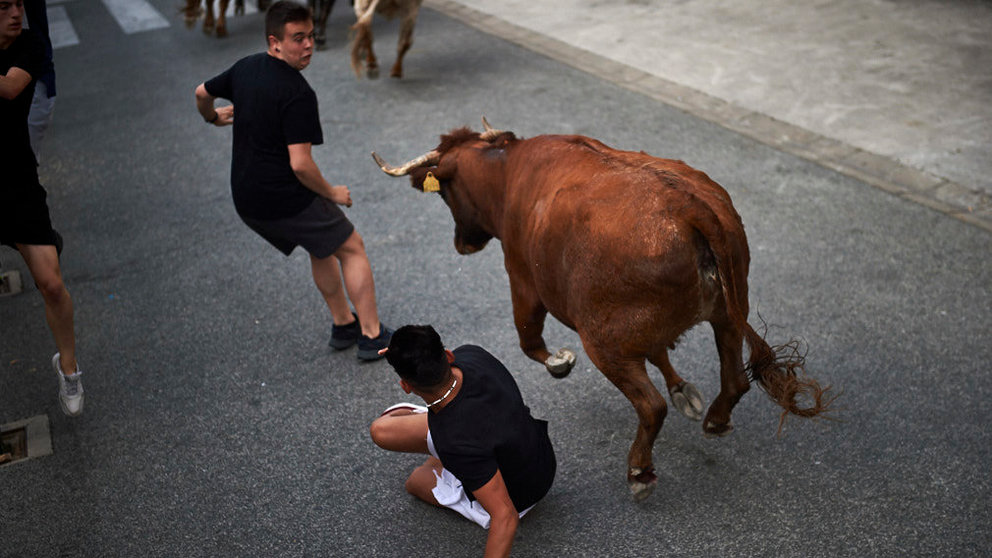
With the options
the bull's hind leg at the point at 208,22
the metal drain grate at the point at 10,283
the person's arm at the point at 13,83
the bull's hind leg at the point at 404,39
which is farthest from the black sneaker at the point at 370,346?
the bull's hind leg at the point at 208,22

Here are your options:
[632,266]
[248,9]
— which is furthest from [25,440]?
[248,9]

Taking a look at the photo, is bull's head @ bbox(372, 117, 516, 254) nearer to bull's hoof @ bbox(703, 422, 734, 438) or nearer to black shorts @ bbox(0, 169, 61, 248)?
bull's hoof @ bbox(703, 422, 734, 438)

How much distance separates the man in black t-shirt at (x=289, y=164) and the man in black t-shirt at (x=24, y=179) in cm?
75

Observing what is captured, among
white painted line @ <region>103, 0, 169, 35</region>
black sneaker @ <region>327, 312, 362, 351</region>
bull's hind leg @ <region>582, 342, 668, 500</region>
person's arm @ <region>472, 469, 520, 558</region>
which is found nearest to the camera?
person's arm @ <region>472, 469, 520, 558</region>

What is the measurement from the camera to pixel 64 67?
1045 cm

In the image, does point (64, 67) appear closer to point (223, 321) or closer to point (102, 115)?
point (102, 115)

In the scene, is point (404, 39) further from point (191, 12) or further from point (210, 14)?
point (210, 14)

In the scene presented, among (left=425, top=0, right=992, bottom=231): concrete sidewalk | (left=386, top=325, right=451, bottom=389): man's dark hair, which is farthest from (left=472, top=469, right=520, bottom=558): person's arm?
(left=425, top=0, right=992, bottom=231): concrete sidewalk

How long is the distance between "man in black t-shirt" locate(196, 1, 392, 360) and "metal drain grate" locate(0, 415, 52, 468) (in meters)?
1.42

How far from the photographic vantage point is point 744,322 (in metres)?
3.10

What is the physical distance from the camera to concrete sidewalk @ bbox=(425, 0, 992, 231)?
6441 millimetres

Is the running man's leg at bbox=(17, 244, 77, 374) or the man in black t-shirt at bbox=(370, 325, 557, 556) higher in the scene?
the man in black t-shirt at bbox=(370, 325, 557, 556)

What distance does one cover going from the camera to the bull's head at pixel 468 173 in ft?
13.0

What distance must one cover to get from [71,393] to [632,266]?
9.69 feet
